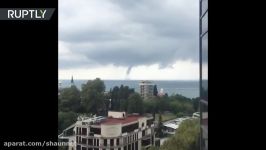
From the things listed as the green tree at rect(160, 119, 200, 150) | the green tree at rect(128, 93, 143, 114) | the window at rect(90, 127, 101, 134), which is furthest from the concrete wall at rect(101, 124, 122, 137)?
the green tree at rect(160, 119, 200, 150)

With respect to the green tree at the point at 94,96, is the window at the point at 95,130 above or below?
below

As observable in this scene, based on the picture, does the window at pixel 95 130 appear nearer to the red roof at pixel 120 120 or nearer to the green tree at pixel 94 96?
the red roof at pixel 120 120

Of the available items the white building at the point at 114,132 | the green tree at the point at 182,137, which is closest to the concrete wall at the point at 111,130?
the white building at the point at 114,132

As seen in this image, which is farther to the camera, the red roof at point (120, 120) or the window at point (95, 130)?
the red roof at point (120, 120)

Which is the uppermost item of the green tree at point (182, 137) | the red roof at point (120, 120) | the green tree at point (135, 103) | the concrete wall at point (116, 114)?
the green tree at point (135, 103)
